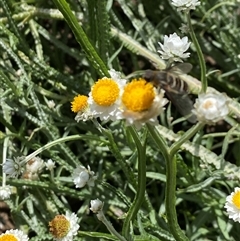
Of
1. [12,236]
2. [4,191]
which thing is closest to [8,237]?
[12,236]

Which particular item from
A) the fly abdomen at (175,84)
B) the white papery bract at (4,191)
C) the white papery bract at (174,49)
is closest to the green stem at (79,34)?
the white papery bract at (174,49)

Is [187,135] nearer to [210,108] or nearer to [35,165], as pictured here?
[210,108]

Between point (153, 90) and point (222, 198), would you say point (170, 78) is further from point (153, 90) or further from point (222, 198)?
point (222, 198)

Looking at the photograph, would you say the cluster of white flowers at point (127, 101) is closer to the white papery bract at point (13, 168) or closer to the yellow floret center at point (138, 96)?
the yellow floret center at point (138, 96)

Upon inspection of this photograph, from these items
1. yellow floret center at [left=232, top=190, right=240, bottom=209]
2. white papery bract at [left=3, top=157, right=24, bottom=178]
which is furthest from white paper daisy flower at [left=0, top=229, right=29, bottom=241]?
yellow floret center at [left=232, top=190, right=240, bottom=209]

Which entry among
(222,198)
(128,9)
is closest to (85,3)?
(128,9)

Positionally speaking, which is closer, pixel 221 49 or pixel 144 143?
pixel 144 143
